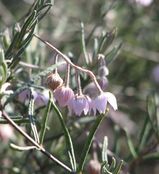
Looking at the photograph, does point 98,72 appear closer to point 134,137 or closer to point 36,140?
point 36,140

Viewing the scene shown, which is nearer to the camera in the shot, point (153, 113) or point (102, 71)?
point (102, 71)

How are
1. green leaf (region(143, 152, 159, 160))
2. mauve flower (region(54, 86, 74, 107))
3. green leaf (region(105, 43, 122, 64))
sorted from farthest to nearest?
green leaf (region(143, 152, 159, 160)) → green leaf (region(105, 43, 122, 64)) → mauve flower (region(54, 86, 74, 107))

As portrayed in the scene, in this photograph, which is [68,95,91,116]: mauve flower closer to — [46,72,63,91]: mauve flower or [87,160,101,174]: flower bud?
[46,72,63,91]: mauve flower

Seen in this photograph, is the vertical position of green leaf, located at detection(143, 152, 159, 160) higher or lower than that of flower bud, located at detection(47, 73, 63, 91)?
lower

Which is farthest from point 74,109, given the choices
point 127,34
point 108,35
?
point 127,34

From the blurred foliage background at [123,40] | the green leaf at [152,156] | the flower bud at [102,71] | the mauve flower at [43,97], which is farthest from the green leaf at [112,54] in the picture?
the blurred foliage background at [123,40]

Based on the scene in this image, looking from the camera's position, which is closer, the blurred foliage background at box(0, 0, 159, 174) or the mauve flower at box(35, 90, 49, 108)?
the mauve flower at box(35, 90, 49, 108)

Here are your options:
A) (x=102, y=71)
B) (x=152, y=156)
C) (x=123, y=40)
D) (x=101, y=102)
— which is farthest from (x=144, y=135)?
(x=123, y=40)

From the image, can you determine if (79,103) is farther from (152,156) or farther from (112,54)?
(152,156)

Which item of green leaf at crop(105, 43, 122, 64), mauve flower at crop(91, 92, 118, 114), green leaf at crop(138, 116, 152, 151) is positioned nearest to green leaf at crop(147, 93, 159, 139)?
green leaf at crop(138, 116, 152, 151)
